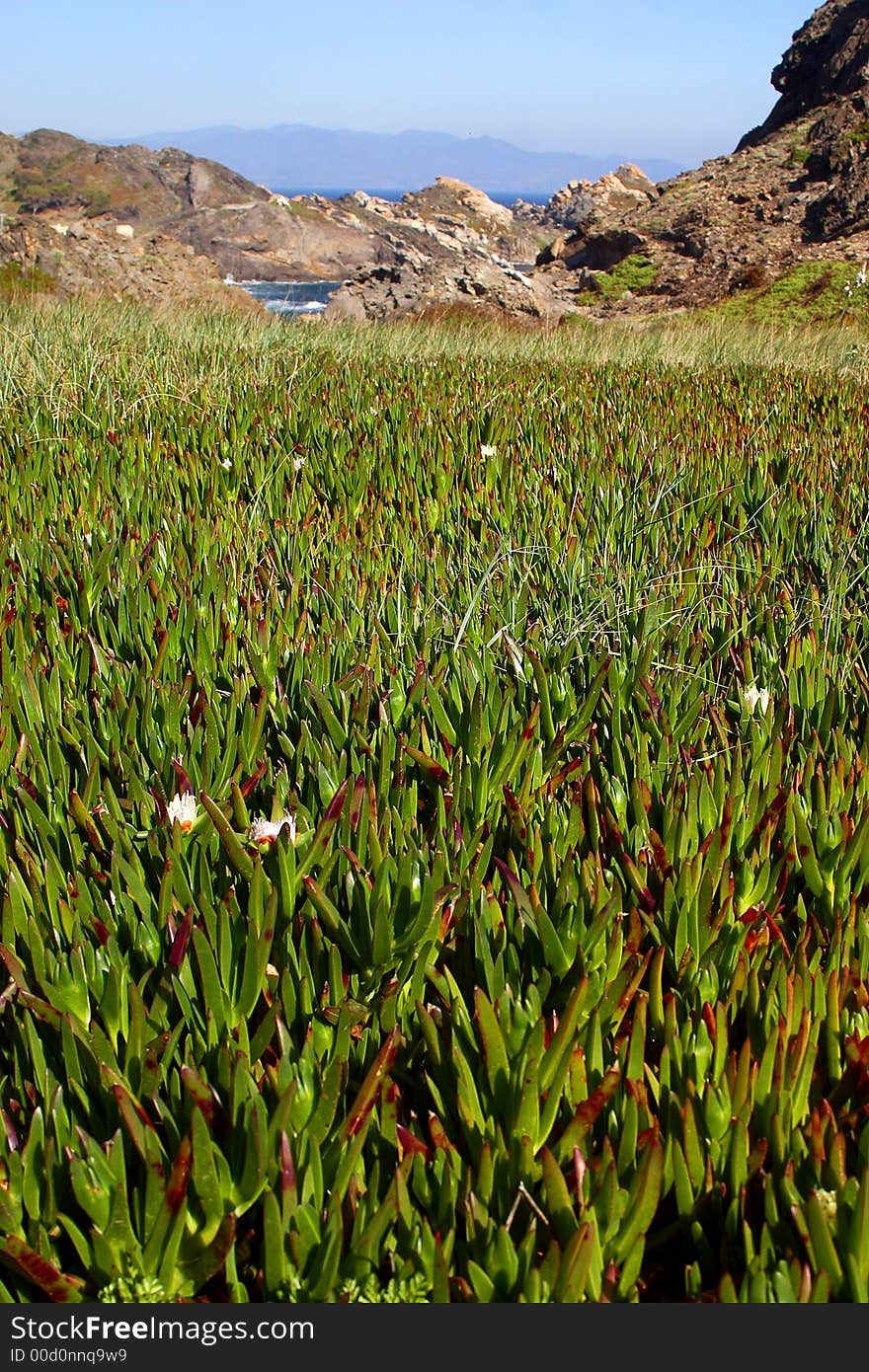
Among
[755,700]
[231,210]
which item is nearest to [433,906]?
[755,700]

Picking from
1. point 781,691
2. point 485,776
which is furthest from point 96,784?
point 781,691

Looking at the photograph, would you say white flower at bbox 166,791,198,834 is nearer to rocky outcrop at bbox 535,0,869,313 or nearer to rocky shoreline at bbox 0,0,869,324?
rocky shoreline at bbox 0,0,869,324

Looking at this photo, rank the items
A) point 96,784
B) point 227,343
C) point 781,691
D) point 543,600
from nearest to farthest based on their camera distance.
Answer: point 96,784, point 781,691, point 543,600, point 227,343

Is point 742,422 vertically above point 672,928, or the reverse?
point 742,422

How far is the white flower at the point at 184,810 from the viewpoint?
1.86m

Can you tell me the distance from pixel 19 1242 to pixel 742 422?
5367 mm

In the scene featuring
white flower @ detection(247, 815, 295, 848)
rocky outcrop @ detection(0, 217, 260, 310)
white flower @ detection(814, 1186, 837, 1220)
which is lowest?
white flower @ detection(814, 1186, 837, 1220)

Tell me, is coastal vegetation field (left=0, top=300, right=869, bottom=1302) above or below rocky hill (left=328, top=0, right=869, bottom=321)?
below

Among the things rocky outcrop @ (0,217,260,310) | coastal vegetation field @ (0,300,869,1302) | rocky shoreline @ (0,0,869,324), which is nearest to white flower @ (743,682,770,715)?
coastal vegetation field @ (0,300,869,1302)

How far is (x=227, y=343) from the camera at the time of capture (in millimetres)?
8086

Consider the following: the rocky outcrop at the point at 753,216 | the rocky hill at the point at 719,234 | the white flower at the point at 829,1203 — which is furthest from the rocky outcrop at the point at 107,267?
the white flower at the point at 829,1203

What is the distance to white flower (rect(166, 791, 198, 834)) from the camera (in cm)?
186

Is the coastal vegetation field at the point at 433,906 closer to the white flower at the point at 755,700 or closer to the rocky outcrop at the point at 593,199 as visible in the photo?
the white flower at the point at 755,700

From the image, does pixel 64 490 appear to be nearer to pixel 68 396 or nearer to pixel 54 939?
pixel 68 396
